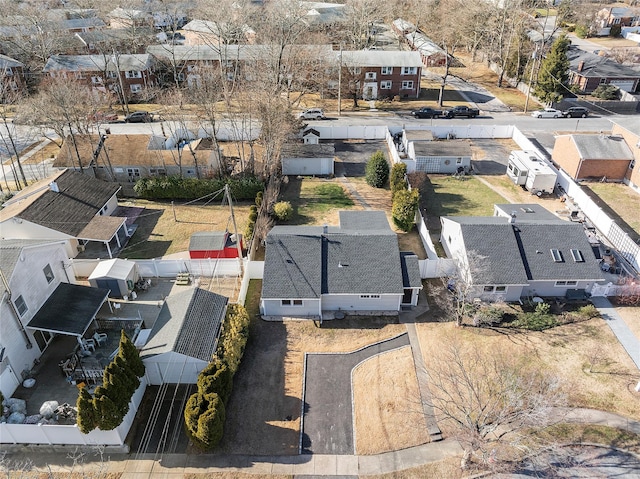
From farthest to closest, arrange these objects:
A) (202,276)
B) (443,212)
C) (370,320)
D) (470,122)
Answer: (470,122)
(443,212)
(202,276)
(370,320)

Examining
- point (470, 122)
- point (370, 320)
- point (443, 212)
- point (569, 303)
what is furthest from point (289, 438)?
point (470, 122)

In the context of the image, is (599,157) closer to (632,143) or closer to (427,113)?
(632,143)

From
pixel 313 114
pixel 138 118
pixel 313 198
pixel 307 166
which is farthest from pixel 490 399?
pixel 138 118

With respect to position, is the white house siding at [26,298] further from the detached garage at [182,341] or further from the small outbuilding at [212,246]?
the small outbuilding at [212,246]

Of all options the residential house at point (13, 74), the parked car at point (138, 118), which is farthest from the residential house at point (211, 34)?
the residential house at point (13, 74)

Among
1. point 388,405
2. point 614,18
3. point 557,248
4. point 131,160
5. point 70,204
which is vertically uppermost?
point 614,18

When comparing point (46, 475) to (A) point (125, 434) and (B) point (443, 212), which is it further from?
(B) point (443, 212)
